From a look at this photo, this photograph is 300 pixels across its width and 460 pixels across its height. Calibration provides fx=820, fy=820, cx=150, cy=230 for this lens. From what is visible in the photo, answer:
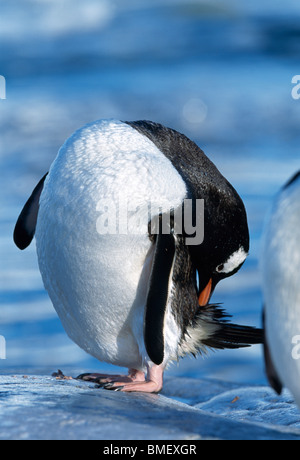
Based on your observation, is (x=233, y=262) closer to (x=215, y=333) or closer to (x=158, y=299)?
(x=215, y=333)

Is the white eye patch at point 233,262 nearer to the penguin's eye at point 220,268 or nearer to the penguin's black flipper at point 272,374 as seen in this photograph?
the penguin's eye at point 220,268

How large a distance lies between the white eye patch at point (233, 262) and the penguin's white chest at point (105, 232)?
479mm

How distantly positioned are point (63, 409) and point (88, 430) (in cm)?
22

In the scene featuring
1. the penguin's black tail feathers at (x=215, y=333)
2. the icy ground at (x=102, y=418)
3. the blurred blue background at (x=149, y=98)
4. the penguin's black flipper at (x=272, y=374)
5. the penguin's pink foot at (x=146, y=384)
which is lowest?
the icy ground at (x=102, y=418)

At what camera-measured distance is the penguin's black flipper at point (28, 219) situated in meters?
3.21

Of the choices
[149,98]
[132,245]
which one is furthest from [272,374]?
[149,98]

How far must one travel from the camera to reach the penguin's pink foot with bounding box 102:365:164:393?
8.87ft

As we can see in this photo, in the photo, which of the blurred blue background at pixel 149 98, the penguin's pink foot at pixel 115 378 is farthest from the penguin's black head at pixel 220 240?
the blurred blue background at pixel 149 98

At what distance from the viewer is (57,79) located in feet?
37.5

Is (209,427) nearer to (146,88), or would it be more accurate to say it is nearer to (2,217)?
(2,217)

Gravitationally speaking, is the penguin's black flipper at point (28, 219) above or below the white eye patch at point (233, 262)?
above

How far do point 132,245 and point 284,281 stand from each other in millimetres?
839

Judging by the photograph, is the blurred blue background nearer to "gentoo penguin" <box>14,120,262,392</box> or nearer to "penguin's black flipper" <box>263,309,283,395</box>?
"gentoo penguin" <box>14,120,262,392</box>

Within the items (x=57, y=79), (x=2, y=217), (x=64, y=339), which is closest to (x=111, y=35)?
(x=57, y=79)
